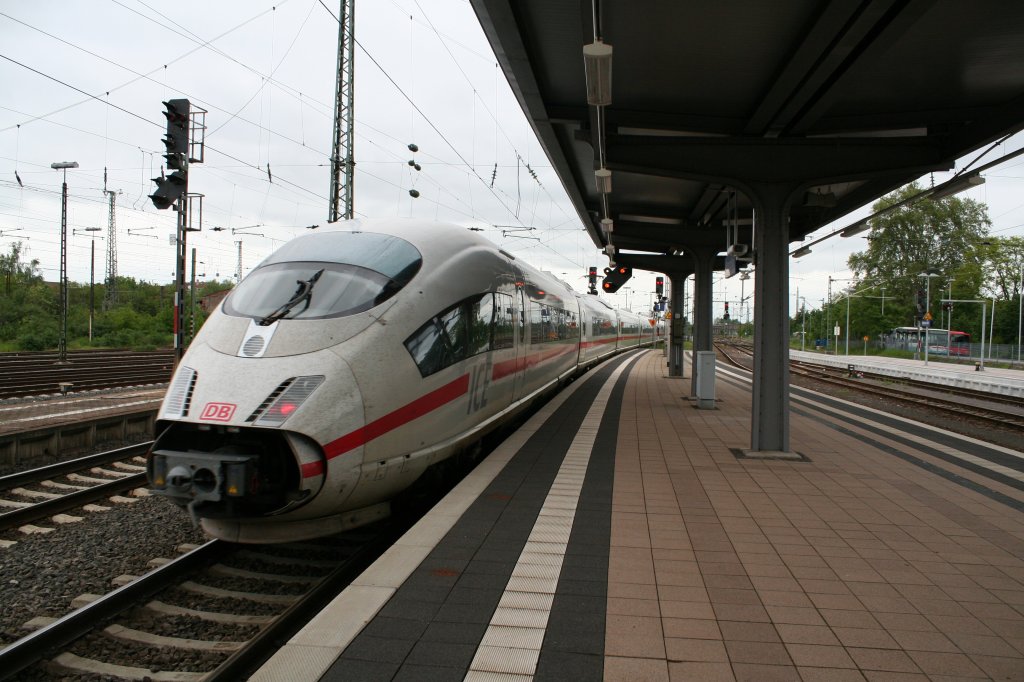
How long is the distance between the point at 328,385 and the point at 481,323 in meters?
2.83

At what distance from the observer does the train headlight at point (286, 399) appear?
4.80 m

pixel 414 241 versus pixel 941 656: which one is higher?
pixel 414 241

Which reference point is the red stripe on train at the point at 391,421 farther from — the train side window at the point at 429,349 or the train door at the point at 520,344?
the train door at the point at 520,344

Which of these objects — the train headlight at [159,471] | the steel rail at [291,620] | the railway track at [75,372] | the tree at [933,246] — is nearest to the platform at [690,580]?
the steel rail at [291,620]

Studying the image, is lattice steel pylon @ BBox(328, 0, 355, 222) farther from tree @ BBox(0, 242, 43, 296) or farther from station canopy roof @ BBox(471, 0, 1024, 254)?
tree @ BBox(0, 242, 43, 296)

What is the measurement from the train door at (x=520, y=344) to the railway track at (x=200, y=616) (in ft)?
12.9

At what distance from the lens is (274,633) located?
14.4 ft

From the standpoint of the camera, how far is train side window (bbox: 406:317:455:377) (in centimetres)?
602

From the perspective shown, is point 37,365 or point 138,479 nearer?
point 138,479

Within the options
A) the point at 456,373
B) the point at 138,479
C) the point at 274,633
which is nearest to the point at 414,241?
the point at 456,373

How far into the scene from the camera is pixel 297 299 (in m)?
5.85

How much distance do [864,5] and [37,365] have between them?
85.6ft

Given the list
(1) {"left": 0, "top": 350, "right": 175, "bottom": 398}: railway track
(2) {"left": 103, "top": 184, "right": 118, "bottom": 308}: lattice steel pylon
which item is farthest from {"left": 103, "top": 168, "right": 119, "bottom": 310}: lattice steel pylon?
(1) {"left": 0, "top": 350, "right": 175, "bottom": 398}: railway track

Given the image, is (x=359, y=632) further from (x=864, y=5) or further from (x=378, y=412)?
(x=864, y=5)
